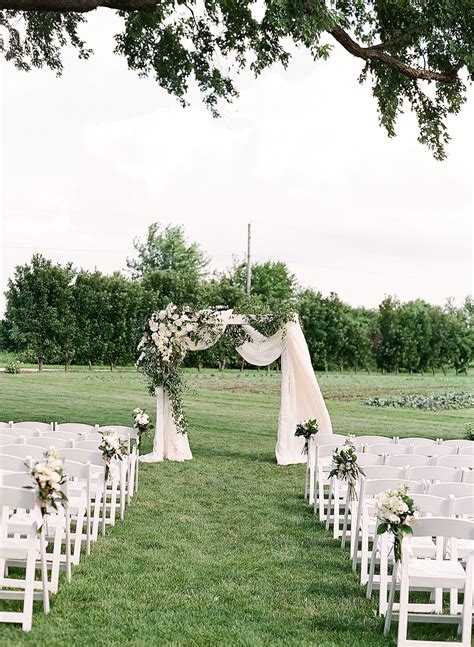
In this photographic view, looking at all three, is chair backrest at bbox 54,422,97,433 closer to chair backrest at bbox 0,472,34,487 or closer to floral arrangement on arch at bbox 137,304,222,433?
floral arrangement on arch at bbox 137,304,222,433

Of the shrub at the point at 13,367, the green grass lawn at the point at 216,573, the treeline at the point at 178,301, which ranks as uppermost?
the treeline at the point at 178,301

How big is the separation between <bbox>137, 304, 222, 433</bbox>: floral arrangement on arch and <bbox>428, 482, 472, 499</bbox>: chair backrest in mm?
7784

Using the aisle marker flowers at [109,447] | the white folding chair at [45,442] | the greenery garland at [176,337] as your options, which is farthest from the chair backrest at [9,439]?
the greenery garland at [176,337]

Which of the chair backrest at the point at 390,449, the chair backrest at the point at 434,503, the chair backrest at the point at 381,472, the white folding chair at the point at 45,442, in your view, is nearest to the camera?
the chair backrest at the point at 434,503

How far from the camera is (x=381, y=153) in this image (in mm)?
33562

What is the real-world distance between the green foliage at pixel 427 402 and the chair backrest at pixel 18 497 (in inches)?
900

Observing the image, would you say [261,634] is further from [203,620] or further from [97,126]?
[97,126]

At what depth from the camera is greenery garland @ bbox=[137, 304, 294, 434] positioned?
554 inches

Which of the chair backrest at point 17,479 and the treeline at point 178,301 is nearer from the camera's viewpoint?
the chair backrest at point 17,479

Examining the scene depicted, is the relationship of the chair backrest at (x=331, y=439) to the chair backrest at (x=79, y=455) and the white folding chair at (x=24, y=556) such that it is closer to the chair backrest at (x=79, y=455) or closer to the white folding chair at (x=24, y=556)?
the chair backrest at (x=79, y=455)

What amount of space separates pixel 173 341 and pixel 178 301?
23940 millimetres

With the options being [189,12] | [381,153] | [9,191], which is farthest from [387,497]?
Result: [9,191]

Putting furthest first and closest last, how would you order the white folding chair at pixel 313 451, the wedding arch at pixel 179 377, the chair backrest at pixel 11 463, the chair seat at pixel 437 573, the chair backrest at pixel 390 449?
1. the wedding arch at pixel 179 377
2. the white folding chair at pixel 313 451
3. the chair backrest at pixel 390 449
4. the chair backrest at pixel 11 463
5. the chair seat at pixel 437 573

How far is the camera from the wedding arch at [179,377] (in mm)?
14164
